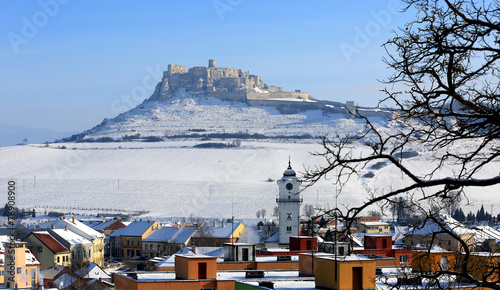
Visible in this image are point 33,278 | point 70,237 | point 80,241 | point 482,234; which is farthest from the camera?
point 70,237

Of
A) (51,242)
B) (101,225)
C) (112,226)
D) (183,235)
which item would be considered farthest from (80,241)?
(101,225)

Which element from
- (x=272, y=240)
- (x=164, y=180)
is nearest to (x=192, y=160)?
Result: (x=164, y=180)

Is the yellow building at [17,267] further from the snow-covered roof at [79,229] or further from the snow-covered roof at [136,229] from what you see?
the snow-covered roof at [136,229]

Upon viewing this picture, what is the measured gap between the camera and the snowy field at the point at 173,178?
404 feet

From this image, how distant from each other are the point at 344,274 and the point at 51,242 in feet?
139

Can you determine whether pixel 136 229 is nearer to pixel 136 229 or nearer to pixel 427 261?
pixel 136 229

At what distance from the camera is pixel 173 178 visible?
496 ft

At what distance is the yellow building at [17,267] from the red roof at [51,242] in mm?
10873

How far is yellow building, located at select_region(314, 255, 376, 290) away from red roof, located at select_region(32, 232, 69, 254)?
4014 centimetres

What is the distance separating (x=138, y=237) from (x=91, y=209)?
55.4 metres

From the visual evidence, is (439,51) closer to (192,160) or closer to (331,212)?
(331,212)

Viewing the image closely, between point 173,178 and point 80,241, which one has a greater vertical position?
point 173,178

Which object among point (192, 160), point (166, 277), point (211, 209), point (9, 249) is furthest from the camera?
point (192, 160)

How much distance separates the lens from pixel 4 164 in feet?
569
